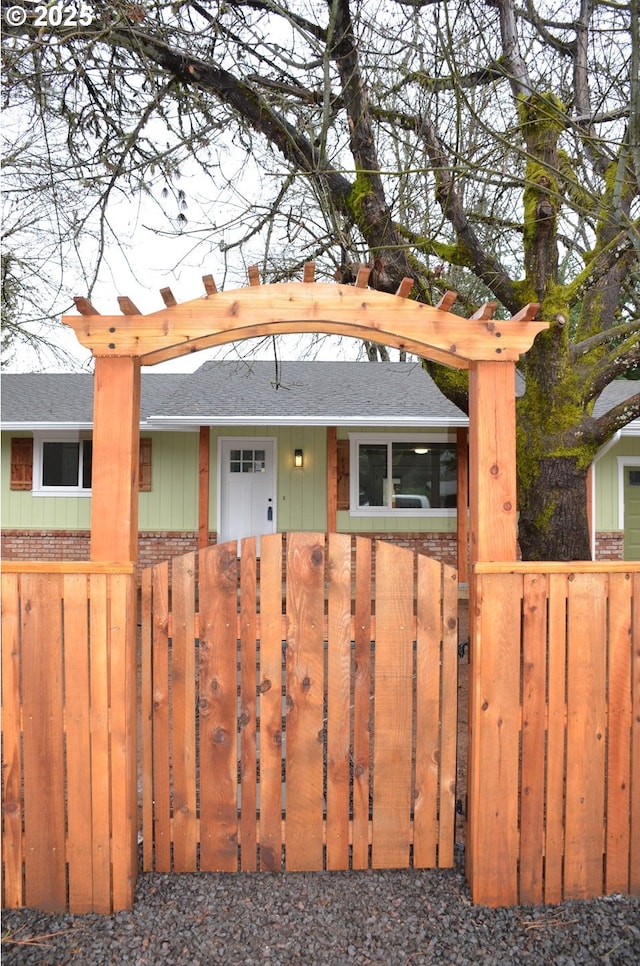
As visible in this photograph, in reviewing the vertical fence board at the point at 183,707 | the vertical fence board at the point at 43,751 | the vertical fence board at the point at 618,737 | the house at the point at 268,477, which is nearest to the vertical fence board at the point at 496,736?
the vertical fence board at the point at 618,737

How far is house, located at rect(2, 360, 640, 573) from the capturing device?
959cm

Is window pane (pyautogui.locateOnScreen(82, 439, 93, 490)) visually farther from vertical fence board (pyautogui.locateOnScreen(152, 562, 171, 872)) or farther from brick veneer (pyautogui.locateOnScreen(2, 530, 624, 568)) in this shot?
vertical fence board (pyautogui.locateOnScreen(152, 562, 171, 872))

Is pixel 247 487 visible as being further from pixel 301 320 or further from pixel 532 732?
pixel 532 732

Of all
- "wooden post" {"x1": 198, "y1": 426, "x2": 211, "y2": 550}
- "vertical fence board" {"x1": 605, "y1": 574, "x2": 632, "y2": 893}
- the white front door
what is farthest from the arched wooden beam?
the white front door

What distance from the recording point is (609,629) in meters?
2.39

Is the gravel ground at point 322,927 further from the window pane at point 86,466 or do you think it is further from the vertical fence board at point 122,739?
the window pane at point 86,466

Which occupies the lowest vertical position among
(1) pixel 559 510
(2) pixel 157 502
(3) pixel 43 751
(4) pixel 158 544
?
(3) pixel 43 751

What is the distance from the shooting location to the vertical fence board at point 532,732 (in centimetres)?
234

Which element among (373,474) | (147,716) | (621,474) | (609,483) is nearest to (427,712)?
(147,716)

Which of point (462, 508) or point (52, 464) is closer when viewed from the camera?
point (462, 508)

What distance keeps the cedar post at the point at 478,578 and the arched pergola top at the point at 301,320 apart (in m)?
0.13

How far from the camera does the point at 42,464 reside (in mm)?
10086

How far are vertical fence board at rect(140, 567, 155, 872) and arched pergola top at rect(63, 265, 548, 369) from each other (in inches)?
39.7

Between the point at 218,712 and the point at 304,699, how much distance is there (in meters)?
0.37
